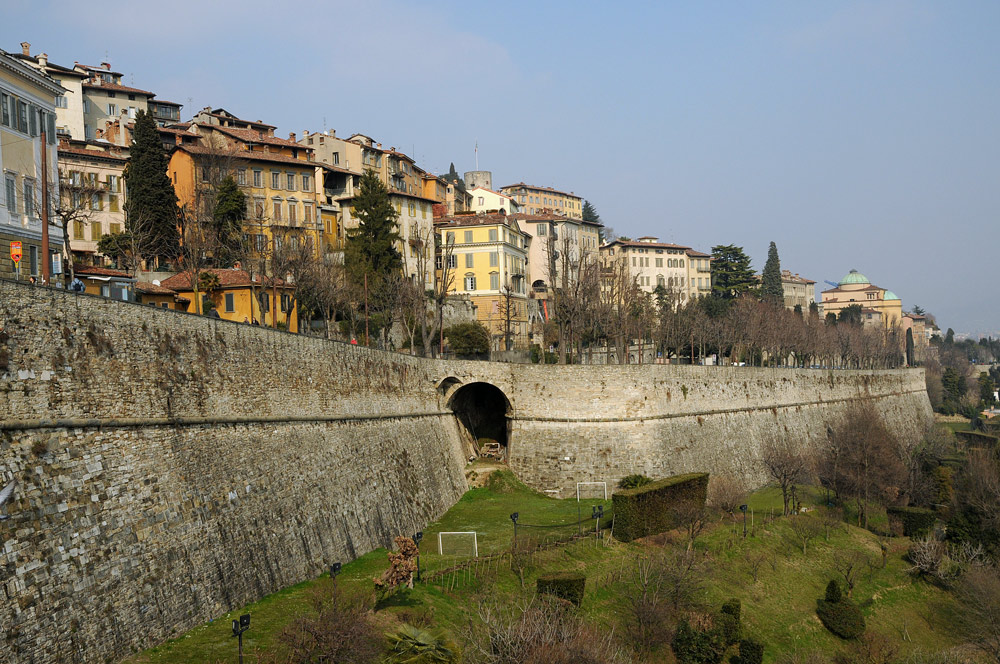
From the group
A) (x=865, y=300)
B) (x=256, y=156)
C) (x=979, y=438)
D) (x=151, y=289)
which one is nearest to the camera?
(x=151, y=289)

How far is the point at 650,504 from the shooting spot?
35812 mm

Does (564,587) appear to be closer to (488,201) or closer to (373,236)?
(373,236)

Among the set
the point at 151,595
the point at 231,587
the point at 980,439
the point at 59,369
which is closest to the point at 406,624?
the point at 231,587

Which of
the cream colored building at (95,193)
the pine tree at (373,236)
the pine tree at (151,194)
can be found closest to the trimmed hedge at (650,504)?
the pine tree at (373,236)

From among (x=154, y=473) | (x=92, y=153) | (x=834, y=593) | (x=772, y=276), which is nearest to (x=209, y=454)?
(x=154, y=473)

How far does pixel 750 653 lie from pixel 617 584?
17.1 feet

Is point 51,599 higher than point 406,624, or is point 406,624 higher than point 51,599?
point 51,599

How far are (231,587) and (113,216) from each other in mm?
46154

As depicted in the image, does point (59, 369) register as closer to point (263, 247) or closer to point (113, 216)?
point (263, 247)

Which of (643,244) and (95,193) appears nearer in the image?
(95,193)

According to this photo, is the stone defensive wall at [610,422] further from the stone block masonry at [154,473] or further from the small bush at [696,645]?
the small bush at [696,645]

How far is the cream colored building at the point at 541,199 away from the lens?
454ft

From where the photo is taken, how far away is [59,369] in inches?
701

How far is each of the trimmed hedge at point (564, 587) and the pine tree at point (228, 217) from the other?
3846 centimetres
